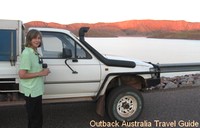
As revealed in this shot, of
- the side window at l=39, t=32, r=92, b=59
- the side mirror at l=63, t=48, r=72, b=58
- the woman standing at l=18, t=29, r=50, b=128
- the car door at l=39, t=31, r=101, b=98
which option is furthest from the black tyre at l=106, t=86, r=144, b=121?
the woman standing at l=18, t=29, r=50, b=128

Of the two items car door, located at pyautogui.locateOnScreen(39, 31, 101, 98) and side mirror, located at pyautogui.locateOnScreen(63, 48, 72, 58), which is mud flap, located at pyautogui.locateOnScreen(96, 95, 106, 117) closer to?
car door, located at pyautogui.locateOnScreen(39, 31, 101, 98)

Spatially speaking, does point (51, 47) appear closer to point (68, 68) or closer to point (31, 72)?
point (68, 68)

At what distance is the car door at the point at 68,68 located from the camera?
6.62 meters

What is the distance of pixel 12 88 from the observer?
20.8ft

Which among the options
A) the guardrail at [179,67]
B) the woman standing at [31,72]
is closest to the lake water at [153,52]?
the guardrail at [179,67]

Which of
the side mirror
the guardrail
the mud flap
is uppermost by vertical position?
the side mirror

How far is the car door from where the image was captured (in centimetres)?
662

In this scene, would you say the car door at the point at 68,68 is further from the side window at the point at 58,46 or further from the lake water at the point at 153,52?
the lake water at the point at 153,52

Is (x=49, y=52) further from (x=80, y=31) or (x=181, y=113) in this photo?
(x=181, y=113)

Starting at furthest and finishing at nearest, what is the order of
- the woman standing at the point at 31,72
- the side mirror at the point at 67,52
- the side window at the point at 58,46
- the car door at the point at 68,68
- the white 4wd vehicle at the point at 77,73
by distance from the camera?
the side window at the point at 58,46 < the car door at the point at 68,68 < the side mirror at the point at 67,52 < the white 4wd vehicle at the point at 77,73 < the woman standing at the point at 31,72

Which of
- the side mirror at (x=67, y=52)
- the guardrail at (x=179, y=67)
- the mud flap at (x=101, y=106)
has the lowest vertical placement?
the mud flap at (x=101, y=106)

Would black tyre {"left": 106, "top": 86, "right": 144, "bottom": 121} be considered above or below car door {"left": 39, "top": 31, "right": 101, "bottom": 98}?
below

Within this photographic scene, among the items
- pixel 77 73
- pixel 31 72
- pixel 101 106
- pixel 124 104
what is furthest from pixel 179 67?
pixel 31 72

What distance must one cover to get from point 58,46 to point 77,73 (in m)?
0.62
